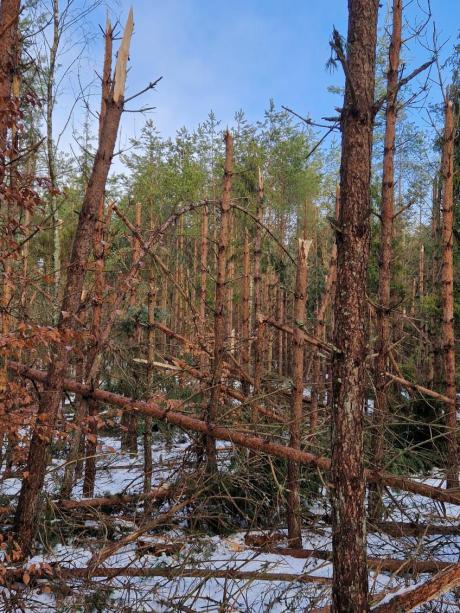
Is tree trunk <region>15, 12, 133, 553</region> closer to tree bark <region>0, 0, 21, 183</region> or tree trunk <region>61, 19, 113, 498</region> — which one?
tree trunk <region>61, 19, 113, 498</region>

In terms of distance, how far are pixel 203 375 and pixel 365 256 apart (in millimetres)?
4225

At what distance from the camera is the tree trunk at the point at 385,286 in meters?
5.68

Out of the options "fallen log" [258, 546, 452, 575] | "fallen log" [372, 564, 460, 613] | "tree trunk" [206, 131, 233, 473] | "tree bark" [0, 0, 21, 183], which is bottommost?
"fallen log" [258, 546, 452, 575]

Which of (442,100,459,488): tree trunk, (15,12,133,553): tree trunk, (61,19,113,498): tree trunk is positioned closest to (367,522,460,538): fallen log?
(442,100,459,488): tree trunk

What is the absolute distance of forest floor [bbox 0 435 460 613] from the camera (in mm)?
3971

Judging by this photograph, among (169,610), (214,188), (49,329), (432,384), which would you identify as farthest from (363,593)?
(214,188)

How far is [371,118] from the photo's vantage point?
130 inches

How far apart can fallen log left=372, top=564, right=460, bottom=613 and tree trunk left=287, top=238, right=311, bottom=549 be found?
200 cm

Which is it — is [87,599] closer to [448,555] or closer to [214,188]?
[448,555]

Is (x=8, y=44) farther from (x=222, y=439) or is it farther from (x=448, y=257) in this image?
(x=448, y=257)

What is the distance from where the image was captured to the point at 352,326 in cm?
317

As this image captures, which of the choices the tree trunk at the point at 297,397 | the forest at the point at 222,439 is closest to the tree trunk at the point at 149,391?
the forest at the point at 222,439

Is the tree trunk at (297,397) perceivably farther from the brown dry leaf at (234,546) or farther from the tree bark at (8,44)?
the tree bark at (8,44)

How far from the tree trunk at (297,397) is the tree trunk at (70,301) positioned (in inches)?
89.3
